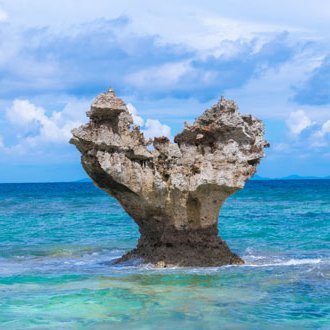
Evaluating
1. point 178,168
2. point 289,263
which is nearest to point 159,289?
point 178,168

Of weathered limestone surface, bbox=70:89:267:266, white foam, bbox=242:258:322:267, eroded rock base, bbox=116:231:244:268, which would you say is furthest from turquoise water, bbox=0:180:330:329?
weathered limestone surface, bbox=70:89:267:266

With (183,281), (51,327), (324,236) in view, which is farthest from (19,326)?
(324,236)

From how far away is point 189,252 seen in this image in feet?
59.2

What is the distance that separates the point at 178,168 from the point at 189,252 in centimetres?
219

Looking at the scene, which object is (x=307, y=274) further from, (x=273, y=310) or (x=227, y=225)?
(x=227, y=225)

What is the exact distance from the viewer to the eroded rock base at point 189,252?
17.9m

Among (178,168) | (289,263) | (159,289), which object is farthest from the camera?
(289,263)

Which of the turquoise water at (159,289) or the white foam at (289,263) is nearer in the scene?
the turquoise water at (159,289)

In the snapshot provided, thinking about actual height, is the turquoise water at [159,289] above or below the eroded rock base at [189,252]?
below

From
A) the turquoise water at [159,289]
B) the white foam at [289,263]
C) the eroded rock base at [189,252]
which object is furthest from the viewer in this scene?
the white foam at [289,263]

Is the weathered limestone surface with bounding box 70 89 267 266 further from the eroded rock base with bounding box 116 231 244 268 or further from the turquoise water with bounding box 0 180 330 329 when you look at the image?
the turquoise water with bounding box 0 180 330 329

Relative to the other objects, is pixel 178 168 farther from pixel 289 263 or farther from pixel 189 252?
pixel 289 263

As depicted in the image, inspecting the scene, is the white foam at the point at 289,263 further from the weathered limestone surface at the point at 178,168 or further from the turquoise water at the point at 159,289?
the weathered limestone surface at the point at 178,168

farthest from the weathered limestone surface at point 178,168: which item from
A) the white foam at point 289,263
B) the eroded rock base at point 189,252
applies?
the white foam at point 289,263
